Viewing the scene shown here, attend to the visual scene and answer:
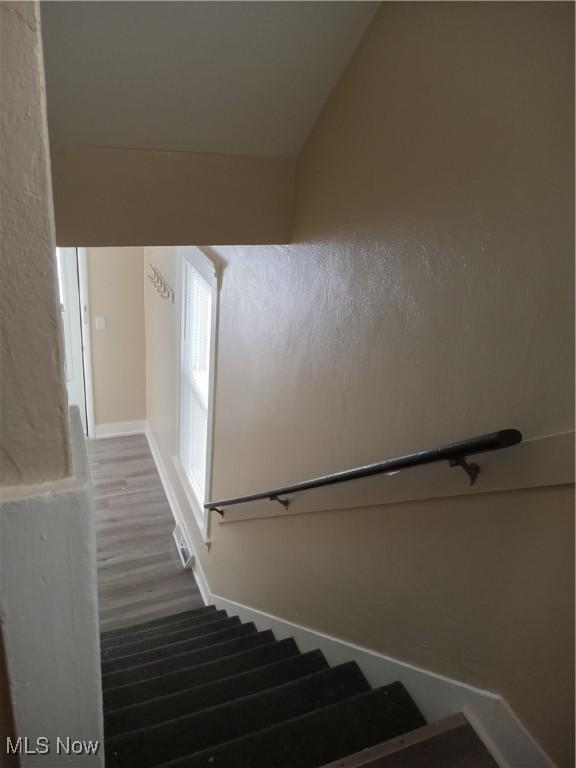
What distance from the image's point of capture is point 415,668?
1714mm

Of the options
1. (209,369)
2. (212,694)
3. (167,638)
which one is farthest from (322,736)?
(209,369)

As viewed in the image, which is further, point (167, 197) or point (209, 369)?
point (209, 369)

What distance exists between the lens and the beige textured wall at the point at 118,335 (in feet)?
18.9

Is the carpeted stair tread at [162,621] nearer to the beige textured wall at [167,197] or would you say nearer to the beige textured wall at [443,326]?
the beige textured wall at [443,326]

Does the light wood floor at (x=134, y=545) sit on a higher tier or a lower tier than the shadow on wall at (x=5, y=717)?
higher

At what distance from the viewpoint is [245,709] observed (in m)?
1.94

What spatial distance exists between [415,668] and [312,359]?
1.08 metres

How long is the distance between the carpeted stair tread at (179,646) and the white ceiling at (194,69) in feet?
7.17

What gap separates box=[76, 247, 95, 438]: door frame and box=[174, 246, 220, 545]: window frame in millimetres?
1517

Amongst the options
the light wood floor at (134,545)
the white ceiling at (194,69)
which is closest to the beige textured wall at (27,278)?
the white ceiling at (194,69)

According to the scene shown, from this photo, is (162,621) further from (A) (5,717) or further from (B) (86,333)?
(A) (5,717)

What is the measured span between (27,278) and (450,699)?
58.6 inches

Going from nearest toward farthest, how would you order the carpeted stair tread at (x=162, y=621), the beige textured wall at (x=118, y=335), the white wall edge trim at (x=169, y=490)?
1. the carpeted stair tread at (x=162, y=621)
2. the white wall edge trim at (x=169, y=490)
3. the beige textured wall at (x=118, y=335)

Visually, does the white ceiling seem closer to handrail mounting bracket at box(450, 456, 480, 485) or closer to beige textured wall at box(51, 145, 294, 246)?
beige textured wall at box(51, 145, 294, 246)
